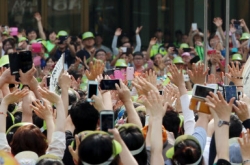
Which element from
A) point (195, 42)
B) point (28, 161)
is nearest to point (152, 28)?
point (195, 42)

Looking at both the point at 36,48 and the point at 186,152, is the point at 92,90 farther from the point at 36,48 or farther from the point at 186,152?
the point at 36,48

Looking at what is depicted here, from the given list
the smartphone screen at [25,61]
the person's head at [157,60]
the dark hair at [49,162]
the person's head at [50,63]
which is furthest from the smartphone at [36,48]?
the dark hair at [49,162]

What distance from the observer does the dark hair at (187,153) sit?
5379mm

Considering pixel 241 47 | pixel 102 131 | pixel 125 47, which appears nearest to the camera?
pixel 102 131

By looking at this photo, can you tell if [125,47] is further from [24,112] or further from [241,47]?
[24,112]

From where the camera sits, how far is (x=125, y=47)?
656 inches

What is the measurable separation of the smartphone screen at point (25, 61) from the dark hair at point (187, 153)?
6.01 ft

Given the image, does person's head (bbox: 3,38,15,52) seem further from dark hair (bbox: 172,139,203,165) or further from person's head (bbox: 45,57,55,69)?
dark hair (bbox: 172,139,203,165)

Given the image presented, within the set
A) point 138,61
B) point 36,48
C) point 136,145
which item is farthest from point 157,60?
point 136,145

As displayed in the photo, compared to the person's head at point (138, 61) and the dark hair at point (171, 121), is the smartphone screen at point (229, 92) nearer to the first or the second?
the dark hair at point (171, 121)

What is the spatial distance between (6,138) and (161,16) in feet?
54.8

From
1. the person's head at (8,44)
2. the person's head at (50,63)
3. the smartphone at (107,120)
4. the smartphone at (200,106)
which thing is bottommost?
the person's head at (50,63)

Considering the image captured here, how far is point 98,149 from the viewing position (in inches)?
196

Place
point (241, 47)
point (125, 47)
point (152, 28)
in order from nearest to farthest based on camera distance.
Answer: point (125, 47) → point (241, 47) → point (152, 28)
